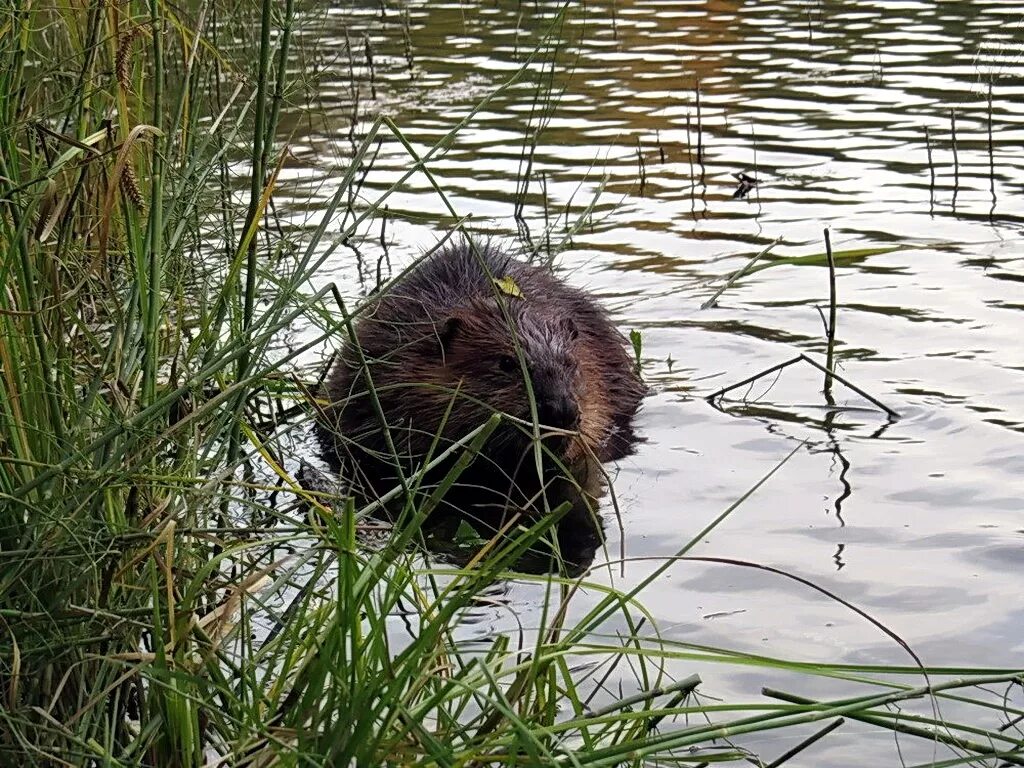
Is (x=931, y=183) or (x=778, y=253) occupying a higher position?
(x=931, y=183)

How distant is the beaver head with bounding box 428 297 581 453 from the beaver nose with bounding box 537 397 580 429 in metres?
0.08

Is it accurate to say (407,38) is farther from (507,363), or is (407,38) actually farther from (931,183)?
(507,363)

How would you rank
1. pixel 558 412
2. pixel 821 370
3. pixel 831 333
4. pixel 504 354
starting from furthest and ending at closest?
pixel 831 333 < pixel 821 370 < pixel 504 354 < pixel 558 412

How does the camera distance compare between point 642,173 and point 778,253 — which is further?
point 642,173

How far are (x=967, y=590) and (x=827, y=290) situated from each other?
3.10m

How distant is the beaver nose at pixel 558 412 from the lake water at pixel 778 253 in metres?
0.28

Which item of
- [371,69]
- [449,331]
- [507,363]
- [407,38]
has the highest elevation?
[407,38]

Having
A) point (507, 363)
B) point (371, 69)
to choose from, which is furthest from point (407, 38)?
point (507, 363)

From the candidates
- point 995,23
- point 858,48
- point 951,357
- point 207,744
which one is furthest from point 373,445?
point 995,23

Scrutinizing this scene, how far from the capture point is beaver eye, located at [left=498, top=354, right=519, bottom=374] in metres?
5.23

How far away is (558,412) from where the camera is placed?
488cm

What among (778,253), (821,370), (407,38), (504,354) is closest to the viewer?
(504,354)

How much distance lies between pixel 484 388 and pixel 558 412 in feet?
1.49

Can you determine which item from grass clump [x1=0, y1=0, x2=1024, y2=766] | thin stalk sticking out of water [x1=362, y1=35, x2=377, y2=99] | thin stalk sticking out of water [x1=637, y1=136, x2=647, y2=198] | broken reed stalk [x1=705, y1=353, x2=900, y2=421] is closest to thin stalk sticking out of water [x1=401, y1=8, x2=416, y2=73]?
thin stalk sticking out of water [x1=362, y1=35, x2=377, y2=99]
